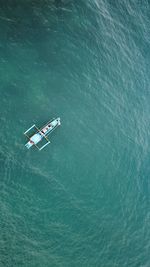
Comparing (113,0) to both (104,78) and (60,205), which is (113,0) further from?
(60,205)

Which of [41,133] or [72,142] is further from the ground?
[72,142]

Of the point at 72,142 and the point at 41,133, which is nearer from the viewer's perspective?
the point at 41,133

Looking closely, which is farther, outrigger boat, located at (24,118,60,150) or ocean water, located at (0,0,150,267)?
outrigger boat, located at (24,118,60,150)

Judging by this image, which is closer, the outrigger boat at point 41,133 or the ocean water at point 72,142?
the ocean water at point 72,142

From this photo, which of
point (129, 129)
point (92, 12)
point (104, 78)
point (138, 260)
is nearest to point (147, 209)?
point (138, 260)
